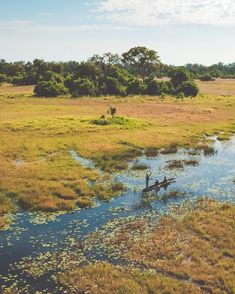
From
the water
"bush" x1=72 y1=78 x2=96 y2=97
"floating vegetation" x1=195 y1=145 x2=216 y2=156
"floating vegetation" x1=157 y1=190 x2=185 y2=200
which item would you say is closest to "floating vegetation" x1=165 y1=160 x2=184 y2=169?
the water

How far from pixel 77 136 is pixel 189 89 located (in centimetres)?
5543

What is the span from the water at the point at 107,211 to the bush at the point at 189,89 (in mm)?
59374

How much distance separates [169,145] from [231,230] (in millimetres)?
23911

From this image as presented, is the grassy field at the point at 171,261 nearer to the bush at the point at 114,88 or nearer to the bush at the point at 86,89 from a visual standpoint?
the bush at the point at 86,89

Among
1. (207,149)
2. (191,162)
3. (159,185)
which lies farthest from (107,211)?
(207,149)

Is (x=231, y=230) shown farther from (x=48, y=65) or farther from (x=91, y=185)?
(x=48, y=65)

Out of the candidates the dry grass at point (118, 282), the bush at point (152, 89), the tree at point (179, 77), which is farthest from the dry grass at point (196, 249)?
the tree at point (179, 77)

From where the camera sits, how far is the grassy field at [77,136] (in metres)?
31.4

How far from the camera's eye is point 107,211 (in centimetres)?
2800

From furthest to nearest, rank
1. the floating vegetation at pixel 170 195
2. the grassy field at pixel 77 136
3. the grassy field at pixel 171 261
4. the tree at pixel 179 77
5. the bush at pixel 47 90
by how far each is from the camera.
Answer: the tree at pixel 179 77, the bush at pixel 47 90, the grassy field at pixel 77 136, the floating vegetation at pixel 170 195, the grassy field at pixel 171 261

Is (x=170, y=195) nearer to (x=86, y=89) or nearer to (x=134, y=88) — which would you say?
(x=86, y=89)

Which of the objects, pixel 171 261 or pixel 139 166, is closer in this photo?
pixel 171 261

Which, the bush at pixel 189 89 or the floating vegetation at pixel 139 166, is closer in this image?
the floating vegetation at pixel 139 166

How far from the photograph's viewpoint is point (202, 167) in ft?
128
